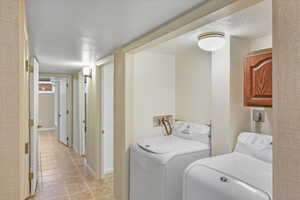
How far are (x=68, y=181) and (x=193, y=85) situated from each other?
2665 millimetres

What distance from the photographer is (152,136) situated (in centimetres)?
281

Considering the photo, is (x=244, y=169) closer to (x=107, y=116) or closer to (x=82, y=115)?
(x=107, y=116)

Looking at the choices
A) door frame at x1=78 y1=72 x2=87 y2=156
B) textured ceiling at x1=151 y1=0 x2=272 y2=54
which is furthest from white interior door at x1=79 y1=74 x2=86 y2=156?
textured ceiling at x1=151 y1=0 x2=272 y2=54

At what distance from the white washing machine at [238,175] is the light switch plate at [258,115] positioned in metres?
0.24

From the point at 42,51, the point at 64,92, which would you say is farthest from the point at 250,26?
the point at 64,92

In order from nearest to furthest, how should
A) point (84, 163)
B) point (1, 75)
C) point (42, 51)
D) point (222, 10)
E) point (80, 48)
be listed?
point (1, 75) → point (222, 10) → point (80, 48) → point (42, 51) → point (84, 163)

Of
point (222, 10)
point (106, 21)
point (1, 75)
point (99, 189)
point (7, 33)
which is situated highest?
point (106, 21)

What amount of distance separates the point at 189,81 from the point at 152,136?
944mm

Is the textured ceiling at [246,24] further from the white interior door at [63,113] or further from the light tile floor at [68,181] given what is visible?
the white interior door at [63,113]

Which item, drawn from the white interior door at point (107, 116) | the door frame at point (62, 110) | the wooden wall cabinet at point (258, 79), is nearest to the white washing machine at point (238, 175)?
the wooden wall cabinet at point (258, 79)

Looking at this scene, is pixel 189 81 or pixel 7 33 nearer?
pixel 7 33

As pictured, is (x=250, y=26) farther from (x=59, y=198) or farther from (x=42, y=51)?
(x=59, y=198)

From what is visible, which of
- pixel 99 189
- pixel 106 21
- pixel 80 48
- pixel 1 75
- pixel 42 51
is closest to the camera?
pixel 1 75

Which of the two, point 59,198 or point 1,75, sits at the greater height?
point 1,75
